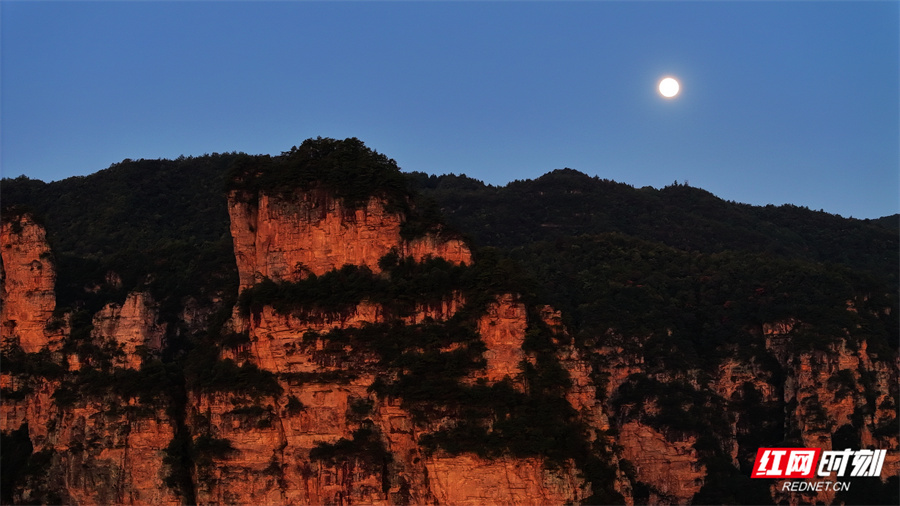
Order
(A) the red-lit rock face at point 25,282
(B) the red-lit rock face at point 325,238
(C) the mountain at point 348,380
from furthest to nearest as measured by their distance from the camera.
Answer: (A) the red-lit rock face at point 25,282
(B) the red-lit rock face at point 325,238
(C) the mountain at point 348,380

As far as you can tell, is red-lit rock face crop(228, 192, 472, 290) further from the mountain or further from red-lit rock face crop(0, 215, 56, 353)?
red-lit rock face crop(0, 215, 56, 353)

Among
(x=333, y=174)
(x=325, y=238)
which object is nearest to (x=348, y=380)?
(x=325, y=238)

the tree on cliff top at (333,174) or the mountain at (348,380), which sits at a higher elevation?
the tree on cliff top at (333,174)

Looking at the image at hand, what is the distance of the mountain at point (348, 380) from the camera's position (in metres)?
40.0

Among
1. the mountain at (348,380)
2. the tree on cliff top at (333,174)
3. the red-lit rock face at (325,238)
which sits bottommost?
the mountain at (348,380)

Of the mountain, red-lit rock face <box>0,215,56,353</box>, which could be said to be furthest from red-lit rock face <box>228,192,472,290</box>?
red-lit rock face <box>0,215,56,353</box>

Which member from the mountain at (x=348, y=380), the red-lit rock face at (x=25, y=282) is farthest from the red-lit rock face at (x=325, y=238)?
the red-lit rock face at (x=25, y=282)

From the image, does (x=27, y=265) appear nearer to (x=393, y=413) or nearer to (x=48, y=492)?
(x=48, y=492)

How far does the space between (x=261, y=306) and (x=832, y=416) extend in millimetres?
26359

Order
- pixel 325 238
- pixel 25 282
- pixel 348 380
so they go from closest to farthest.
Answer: pixel 348 380
pixel 325 238
pixel 25 282

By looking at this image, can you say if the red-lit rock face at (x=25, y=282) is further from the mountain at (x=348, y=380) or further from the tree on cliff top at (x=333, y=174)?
the tree on cliff top at (x=333, y=174)

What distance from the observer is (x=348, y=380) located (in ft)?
134

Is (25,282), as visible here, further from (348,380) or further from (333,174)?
(348,380)

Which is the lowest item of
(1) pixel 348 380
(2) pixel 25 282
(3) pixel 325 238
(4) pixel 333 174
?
(1) pixel 348 380
